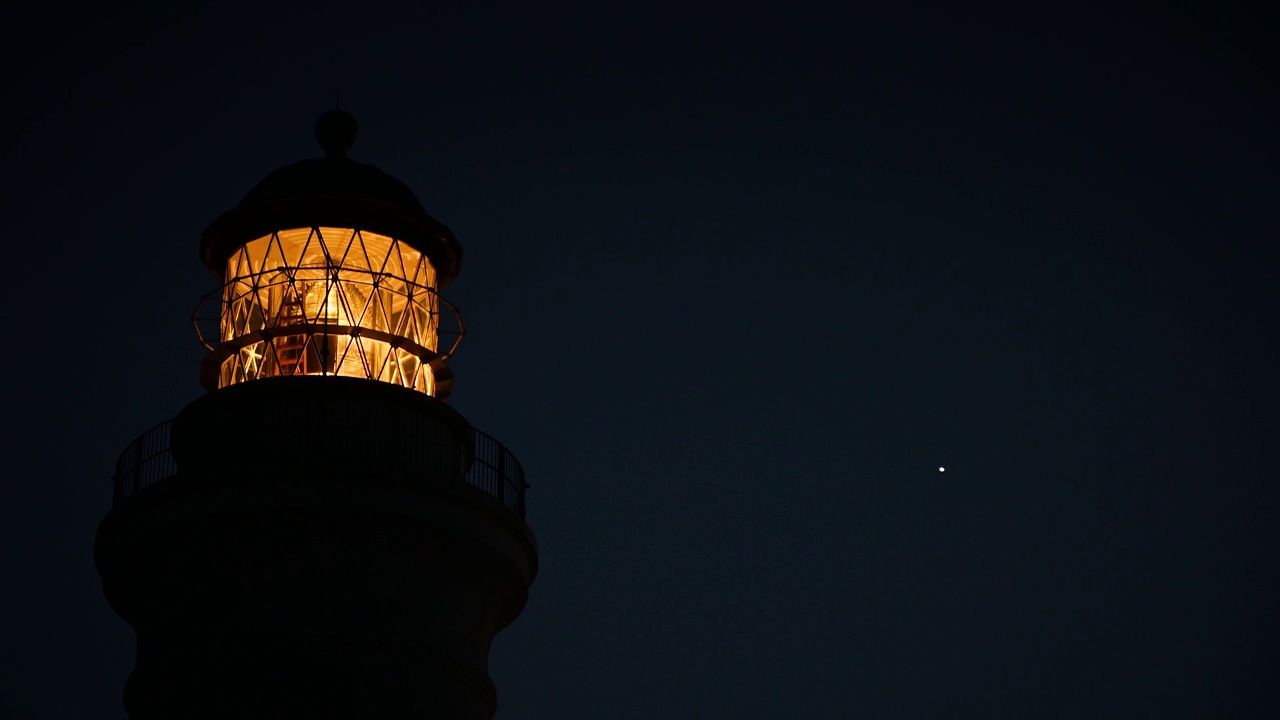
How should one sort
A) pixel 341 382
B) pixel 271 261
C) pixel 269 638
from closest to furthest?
pixel 269 638
pixel 341 382
pixel 271 261

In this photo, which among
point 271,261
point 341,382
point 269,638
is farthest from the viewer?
point 271,261

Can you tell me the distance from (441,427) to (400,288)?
91.2 inches

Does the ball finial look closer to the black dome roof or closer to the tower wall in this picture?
the black dome roof

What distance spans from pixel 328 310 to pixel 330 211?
140cm

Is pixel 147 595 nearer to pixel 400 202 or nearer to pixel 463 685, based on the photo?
pixel 463 685

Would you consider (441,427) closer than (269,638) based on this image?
No

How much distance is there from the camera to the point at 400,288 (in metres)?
27.6

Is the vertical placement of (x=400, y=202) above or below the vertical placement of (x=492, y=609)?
above

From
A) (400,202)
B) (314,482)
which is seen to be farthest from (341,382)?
(400,202)

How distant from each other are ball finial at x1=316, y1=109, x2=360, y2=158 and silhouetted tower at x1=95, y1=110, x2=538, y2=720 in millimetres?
889

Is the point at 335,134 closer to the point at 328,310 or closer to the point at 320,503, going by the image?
the point at 328,310

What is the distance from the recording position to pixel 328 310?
2702 cm

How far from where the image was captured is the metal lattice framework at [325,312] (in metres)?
26.6

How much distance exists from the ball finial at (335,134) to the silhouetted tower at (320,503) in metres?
0.89
